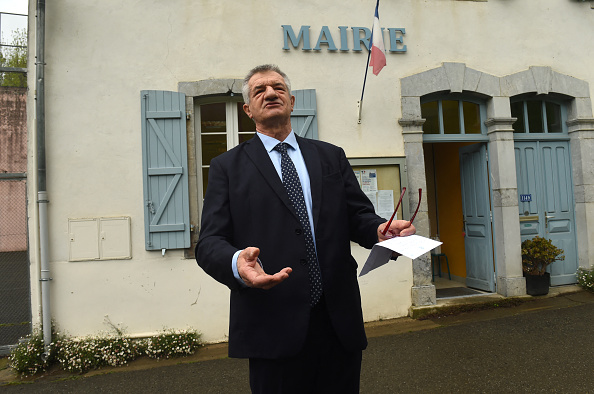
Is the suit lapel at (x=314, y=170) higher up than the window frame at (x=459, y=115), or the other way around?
the window frame at (x=459, y=115)

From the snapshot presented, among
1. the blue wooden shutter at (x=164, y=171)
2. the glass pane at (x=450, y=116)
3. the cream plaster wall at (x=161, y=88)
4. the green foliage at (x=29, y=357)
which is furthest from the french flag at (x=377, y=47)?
the green foliage at (x=29, y=357)

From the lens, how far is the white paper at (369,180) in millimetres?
4930

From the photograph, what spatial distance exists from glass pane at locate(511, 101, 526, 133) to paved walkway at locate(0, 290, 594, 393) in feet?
8.11

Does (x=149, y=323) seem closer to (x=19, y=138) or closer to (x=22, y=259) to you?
(x=22, y=259)

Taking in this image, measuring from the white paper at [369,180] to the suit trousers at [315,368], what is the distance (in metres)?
3.45

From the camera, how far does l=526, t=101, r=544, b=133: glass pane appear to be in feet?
18.8

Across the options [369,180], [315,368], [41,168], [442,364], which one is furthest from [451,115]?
[41,168]

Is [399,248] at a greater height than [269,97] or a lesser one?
lesser

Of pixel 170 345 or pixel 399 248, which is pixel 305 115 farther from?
pixel 399 248

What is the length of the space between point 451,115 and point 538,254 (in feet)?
6.97

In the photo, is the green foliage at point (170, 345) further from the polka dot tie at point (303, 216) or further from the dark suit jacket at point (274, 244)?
the polka dot tie at point (303, 216)

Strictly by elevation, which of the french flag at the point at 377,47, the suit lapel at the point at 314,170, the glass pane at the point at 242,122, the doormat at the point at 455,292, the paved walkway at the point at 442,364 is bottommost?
the paved walkway at the point at 442,364

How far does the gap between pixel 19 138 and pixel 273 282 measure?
8.42 m

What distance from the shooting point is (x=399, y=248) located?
4.52 feet
